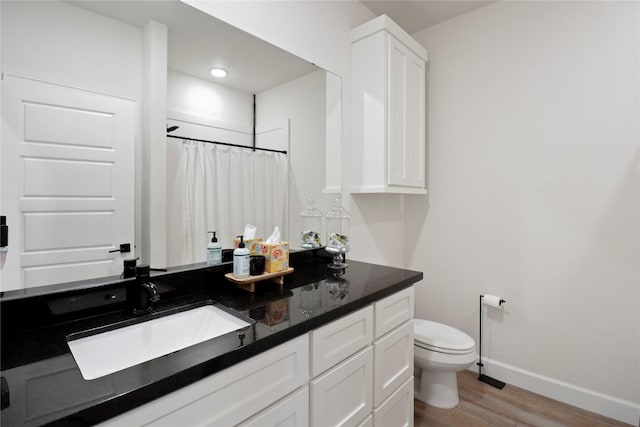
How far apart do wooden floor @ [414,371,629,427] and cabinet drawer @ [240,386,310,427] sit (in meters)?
1.13

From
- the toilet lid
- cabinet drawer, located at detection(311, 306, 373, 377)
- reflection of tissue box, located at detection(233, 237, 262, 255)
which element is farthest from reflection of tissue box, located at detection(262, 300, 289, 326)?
the toilet lid

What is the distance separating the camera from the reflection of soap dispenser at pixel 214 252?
1.36 meters

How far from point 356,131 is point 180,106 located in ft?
3.79

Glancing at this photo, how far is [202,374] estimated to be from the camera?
73 centimetres

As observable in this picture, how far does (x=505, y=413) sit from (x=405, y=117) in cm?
192

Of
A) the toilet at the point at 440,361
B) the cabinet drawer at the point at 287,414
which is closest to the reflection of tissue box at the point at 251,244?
the cabinet drawer at the point at 287,414

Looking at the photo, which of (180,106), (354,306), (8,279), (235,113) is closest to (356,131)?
(235,113)

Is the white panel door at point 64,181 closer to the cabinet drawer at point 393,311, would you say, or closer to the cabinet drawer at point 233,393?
the cabinet drawer at point 233,393

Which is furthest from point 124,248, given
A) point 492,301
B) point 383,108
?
point 492,301

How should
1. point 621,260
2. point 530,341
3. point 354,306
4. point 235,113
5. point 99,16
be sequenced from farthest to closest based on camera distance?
1. point 530,341
2. point 621,260
3. point 235,113
4. point 354,306
5. point 99,16

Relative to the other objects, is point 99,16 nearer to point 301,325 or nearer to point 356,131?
point 301,325

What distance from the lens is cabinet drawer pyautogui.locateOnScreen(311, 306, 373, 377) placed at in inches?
40.8

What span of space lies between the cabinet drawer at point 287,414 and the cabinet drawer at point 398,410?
472 mm

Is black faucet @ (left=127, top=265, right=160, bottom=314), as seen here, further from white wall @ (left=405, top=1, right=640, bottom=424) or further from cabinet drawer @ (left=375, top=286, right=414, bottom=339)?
white wall @ (left=405, top=1, right=640, bottom=424)
